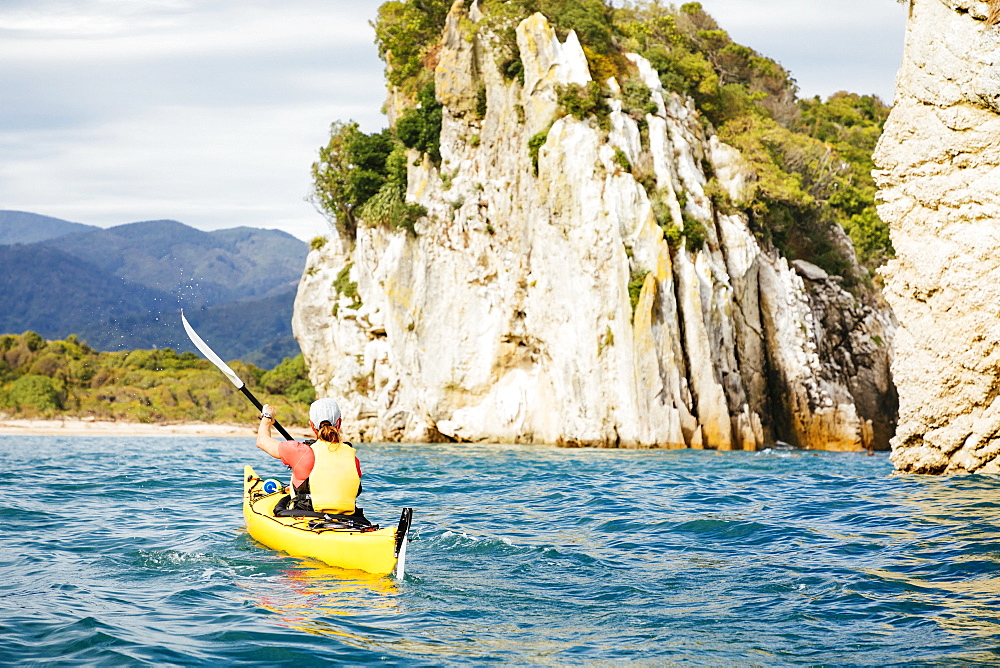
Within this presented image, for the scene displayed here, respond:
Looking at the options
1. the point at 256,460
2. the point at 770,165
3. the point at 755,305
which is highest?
the point at 770,165

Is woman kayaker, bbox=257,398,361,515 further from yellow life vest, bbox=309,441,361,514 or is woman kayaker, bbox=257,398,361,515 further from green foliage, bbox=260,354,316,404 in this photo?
green foliage, bbox=260,354,316,404

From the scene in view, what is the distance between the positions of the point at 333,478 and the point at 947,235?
396 inches

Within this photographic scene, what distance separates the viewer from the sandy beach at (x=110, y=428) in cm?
4319

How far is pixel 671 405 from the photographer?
28.1 m

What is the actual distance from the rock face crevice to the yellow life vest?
18.7 meters

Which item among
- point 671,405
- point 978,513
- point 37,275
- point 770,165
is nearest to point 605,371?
point 671,405

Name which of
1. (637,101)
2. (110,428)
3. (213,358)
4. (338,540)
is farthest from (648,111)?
(110,428)

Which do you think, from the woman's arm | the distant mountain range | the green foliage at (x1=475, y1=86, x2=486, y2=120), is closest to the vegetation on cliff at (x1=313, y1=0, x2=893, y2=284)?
the green foliage at (x1=475, y1=86, x2=486, y2=120)

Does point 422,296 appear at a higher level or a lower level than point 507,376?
higher

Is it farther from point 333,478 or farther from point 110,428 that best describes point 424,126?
point 333,478

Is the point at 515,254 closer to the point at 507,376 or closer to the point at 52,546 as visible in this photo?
the point at 507,376

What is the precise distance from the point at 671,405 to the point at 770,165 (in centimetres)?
1190

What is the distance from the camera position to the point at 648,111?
107 ft

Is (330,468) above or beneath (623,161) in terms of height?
beneath
